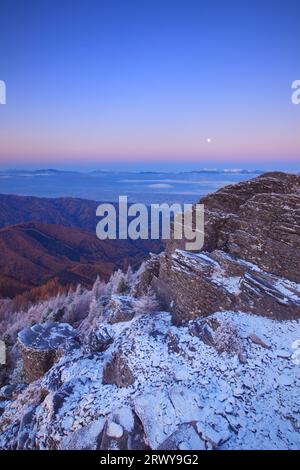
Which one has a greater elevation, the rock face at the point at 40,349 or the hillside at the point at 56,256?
the rock face at the point at 40,349

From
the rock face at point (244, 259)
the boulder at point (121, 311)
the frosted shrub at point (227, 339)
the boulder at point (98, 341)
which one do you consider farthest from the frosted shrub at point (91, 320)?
the frosted shrub at point (227, 339)

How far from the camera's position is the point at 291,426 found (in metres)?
12.7

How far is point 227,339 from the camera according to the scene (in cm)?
1612

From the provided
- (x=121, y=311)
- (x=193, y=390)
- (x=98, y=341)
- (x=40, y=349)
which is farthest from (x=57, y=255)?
(x=193, y=390)

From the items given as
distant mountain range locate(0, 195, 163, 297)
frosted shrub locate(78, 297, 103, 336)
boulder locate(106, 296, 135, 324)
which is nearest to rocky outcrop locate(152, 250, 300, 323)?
boulder locate(106, 296, 135, 324)

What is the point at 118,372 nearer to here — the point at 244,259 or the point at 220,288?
the point at 220,288

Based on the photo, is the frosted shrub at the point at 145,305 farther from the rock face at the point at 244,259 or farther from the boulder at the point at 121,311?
the rock face at the point at 244,259

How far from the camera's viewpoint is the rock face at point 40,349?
23.3 metres

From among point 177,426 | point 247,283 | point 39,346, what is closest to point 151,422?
point 177,426

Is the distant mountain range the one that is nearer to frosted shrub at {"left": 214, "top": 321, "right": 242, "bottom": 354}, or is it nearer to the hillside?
the hillside

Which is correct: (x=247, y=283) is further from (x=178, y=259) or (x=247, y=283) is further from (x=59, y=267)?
(x=59, y=267)

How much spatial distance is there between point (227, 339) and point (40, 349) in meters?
14.1

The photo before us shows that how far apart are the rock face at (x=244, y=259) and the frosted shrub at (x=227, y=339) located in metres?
1.68

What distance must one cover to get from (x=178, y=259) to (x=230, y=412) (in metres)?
9.88
